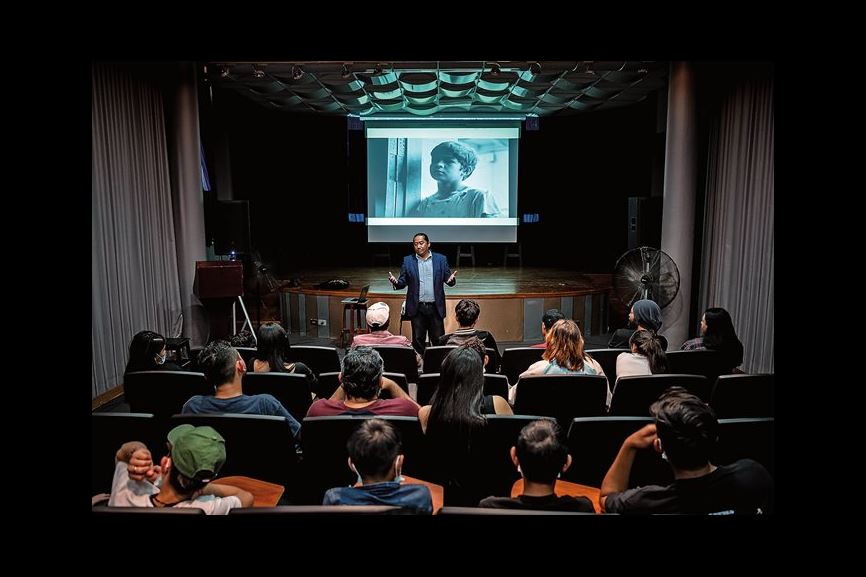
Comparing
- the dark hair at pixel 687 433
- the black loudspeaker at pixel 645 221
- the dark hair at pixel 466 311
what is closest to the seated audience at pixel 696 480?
the dark hair at pixel 687 433

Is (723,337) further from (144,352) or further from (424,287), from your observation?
(144,352)

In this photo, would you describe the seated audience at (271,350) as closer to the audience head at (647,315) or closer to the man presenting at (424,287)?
the audience head at (647,315)

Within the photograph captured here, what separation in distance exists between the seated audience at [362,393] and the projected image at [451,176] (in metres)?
9.50

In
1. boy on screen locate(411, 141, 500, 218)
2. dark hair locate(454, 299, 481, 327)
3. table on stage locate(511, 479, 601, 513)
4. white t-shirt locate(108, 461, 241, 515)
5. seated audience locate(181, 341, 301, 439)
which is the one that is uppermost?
boy on screen locate(411, 141, 500, 218)

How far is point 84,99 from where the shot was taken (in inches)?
107

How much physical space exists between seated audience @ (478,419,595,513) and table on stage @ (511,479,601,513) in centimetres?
40

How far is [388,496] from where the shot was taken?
237 centimetres

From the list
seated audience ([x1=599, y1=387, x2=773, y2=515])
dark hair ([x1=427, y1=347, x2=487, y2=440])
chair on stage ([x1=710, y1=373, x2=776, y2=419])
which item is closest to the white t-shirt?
dark hair ([x1=427, y1=347, x2=487, y2=440])

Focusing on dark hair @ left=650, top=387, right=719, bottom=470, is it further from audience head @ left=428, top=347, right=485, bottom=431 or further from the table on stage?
audience head @ left=428, top=347, right=485, bottom=431

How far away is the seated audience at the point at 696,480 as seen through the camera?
230 centimetres

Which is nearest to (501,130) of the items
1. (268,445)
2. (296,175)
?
(296,175)

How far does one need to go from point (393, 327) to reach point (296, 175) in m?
6.30

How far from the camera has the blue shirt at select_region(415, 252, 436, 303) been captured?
22.8 feet

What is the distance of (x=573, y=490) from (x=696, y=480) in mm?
603
